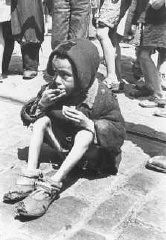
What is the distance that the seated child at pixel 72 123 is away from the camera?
3.40 m

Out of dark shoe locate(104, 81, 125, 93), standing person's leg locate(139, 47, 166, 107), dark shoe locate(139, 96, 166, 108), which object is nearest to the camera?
dark shoe locate(139, 96, 166, 108)

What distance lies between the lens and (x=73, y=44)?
3555 millimetres

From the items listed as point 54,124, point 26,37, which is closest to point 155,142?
point 54,124

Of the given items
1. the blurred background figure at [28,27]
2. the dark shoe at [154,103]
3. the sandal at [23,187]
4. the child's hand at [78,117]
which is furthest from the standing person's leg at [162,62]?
the sandal at [23,187]

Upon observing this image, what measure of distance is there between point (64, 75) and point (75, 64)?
138 mm

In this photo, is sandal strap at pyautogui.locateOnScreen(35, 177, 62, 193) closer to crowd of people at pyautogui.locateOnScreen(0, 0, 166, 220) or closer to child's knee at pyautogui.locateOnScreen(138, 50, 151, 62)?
crowd of people at pyautogui.locateOnScreen(0, 0, 166, 220)

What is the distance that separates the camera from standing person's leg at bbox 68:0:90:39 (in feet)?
20.6

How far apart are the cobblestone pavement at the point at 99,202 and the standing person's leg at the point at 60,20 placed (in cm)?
201

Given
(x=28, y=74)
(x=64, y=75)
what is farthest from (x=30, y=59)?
(x=64, y=75)

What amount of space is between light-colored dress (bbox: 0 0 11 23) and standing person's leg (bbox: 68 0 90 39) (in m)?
0.80

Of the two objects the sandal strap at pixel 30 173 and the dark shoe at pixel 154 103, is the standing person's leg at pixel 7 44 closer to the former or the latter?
the dark shoe at pixel 154 103

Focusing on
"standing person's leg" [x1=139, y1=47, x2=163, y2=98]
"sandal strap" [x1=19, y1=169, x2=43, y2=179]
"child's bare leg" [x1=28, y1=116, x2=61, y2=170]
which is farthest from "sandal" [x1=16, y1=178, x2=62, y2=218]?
"standing person's leg" [x1=139, y1=47, x2=163, y2=98]

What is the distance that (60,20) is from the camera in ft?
20.9

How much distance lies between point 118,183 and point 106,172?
6.0 inches
